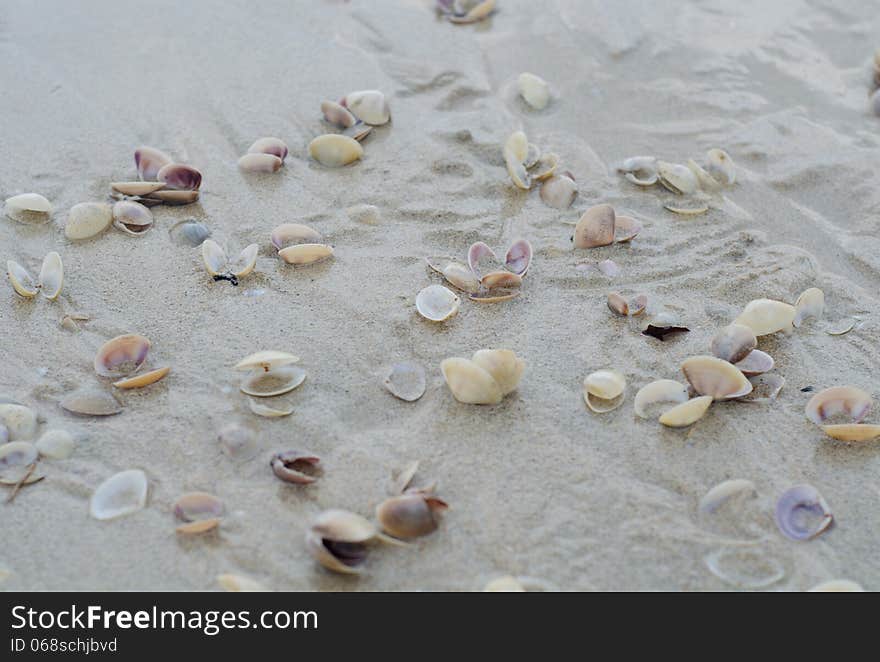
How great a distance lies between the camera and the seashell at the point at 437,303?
216 cm

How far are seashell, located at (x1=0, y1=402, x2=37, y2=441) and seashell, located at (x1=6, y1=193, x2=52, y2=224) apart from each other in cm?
83

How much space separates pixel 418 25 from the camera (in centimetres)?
343

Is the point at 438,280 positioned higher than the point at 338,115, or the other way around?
the point at 338,115

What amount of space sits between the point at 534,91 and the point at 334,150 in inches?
33.3

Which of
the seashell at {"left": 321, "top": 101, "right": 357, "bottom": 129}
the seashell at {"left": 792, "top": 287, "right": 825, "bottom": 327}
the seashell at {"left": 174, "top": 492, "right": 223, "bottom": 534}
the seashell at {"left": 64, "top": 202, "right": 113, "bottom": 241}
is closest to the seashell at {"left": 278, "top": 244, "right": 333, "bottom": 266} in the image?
the seashell at {"left": 64, "top": 202, "right": 113, "bottom": 241}

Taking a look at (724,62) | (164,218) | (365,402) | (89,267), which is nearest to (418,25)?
(724,62)

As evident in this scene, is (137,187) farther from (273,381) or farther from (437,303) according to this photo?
(437,303)

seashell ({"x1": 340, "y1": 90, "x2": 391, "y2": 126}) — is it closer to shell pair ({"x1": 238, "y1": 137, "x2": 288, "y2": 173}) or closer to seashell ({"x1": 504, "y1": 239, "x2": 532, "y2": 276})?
shell pair ({"x1": 238, "y1": 137, "x2": 288, "y2": 173})

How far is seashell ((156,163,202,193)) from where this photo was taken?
252 centimetres

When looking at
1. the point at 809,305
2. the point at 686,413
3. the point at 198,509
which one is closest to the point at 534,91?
the point at 809,305

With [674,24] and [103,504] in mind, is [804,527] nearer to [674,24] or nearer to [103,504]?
[103,504]

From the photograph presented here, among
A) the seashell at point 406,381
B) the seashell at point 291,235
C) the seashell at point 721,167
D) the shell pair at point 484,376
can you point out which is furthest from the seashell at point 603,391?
the seashell at point 721,167

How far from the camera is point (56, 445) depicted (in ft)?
5.84

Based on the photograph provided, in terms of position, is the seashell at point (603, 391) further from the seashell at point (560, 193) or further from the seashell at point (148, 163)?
the seashell at point (148, 163)
